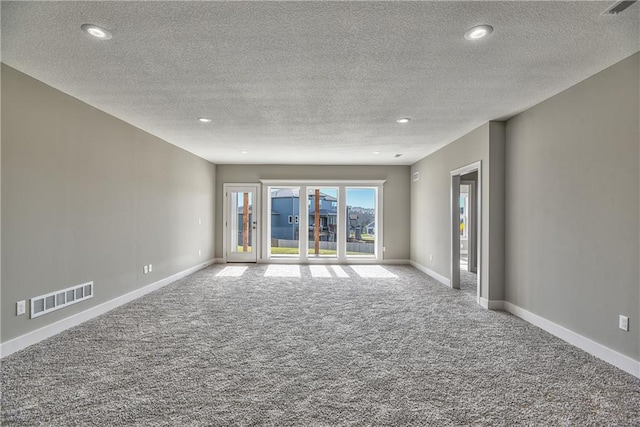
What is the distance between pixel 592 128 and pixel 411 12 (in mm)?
2202

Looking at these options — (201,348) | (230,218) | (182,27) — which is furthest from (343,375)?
(230,218)

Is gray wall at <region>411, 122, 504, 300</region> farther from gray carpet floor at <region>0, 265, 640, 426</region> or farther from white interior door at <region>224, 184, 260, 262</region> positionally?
white interior door at <region>224, 184, 260, 262</region>

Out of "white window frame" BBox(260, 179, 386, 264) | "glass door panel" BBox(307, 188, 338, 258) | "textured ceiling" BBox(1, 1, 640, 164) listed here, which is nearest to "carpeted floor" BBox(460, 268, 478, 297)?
"white window frame" BBox(260, 179, 386, 264)

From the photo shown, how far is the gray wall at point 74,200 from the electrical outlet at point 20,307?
1.5 inches

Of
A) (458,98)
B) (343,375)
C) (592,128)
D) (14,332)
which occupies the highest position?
(458,98)

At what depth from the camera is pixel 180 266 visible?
625 centimetres

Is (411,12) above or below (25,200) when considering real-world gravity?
above

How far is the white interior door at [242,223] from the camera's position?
817 cm

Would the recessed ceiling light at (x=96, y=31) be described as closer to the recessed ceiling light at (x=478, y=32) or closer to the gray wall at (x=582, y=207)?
the recessed ceiling light at (x=478, y=32)

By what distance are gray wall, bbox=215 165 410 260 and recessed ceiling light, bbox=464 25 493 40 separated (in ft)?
19.5

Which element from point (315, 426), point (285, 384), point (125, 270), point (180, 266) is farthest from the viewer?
point (180, 266)

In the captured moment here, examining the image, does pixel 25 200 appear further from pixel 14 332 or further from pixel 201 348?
pixel 201 348

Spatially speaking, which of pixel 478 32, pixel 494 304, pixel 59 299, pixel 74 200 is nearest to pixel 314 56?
pixel 478 32

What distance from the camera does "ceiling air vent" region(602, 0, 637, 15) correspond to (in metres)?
1.90
